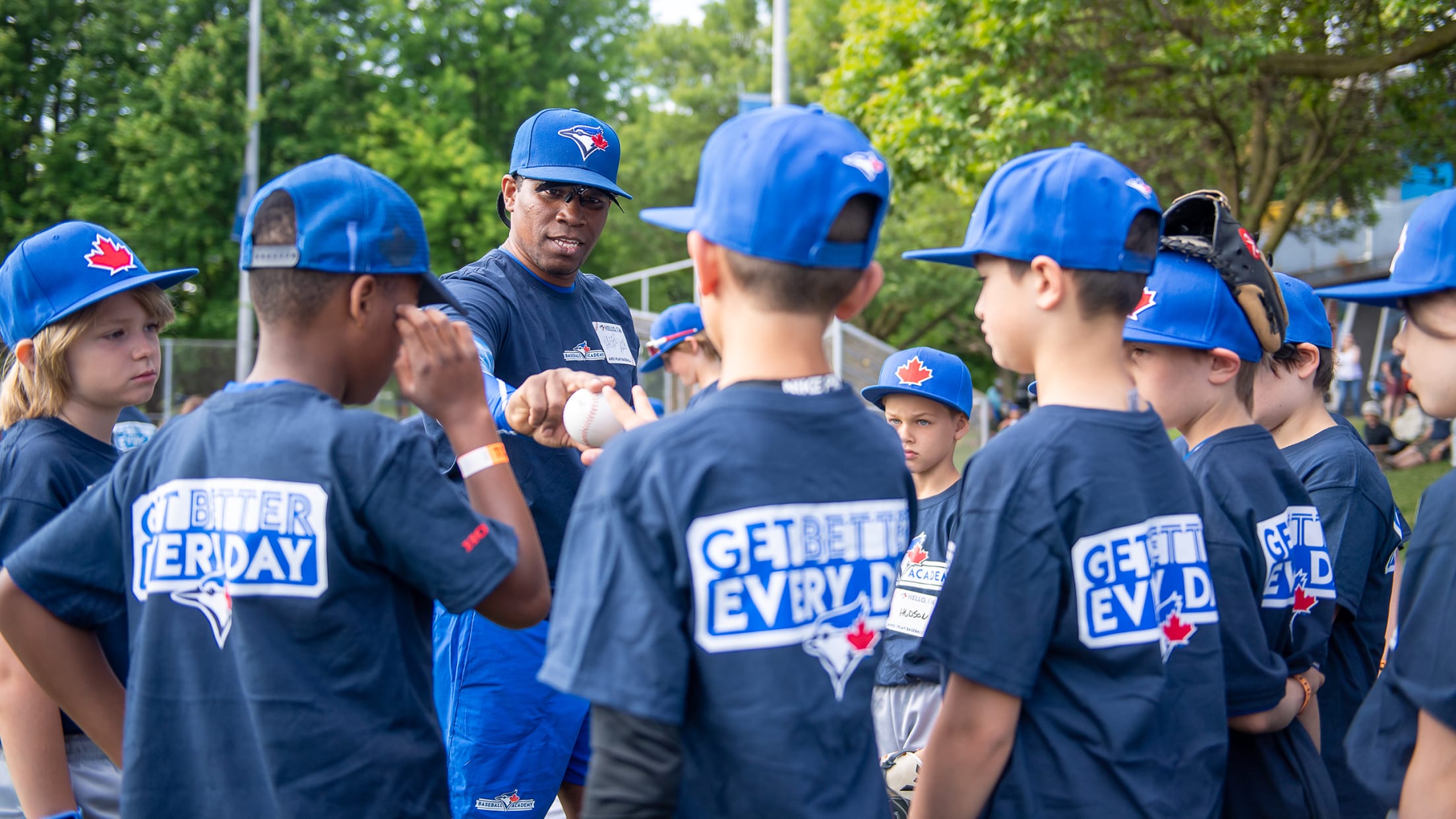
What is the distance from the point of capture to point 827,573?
73.6 inches

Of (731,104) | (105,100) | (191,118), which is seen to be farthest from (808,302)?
(731,104)

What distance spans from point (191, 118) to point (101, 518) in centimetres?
2671

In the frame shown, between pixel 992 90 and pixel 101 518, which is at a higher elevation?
pixel 992 90

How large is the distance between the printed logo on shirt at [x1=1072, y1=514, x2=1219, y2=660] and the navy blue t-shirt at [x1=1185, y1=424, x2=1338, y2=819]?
25cm

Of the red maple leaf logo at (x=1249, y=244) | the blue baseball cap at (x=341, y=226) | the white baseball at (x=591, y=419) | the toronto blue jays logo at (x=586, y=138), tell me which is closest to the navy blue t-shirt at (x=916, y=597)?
the red maple leaf logo at (x=1249, y=244)

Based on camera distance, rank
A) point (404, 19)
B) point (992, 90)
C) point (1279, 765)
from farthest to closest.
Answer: point (404, 19) < point (992, 90) < point (1279, 765)

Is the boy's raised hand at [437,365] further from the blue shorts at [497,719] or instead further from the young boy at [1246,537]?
the young boy at [1246,537]

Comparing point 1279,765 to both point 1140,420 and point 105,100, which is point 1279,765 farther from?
point 105,100

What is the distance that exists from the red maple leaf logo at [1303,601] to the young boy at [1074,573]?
0.78 metres

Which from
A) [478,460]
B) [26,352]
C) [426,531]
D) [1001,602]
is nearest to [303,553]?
[426,531]

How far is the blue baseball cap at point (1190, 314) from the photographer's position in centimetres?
272

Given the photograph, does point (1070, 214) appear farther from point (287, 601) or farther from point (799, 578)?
point (287, 601)

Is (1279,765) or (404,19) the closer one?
(1279,765)

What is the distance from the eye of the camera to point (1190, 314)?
272cm
